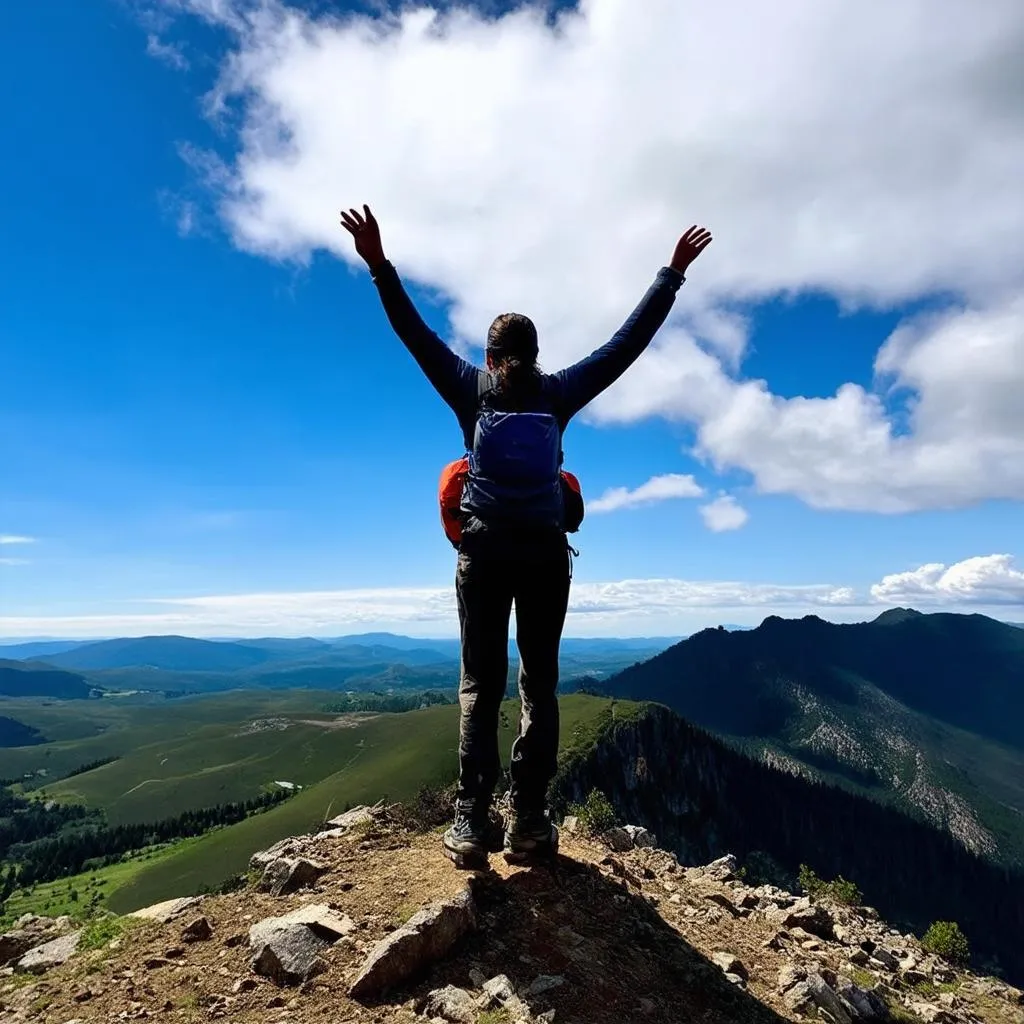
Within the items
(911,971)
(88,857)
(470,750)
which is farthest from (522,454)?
(88,857)

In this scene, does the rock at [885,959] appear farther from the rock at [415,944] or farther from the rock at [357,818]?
the rock at [357,818]

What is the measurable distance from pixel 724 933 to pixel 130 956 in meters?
6.99

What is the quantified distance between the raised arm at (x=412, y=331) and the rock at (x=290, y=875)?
19.0ft

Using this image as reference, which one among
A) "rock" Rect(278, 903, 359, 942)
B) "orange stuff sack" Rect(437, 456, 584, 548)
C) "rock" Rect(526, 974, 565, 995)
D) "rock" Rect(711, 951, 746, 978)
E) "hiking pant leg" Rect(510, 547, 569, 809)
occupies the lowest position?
"rock" Rect(711, 951, 746, 978)

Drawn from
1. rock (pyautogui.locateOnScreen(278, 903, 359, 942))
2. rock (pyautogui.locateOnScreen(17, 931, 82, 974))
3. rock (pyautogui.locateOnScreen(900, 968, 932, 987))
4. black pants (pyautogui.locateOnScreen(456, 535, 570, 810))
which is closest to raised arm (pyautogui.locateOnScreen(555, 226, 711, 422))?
black pants (pyautogui.locateOnScreen(456, 535, 570, 810))

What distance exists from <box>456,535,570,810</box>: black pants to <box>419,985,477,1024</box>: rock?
2034mm

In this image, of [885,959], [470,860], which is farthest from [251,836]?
[470,860]

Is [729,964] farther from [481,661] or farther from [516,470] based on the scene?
[516,470]

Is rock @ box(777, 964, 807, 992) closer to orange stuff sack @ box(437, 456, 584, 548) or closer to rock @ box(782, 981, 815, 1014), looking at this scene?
rock @ box(782, 981, 815, 1014)

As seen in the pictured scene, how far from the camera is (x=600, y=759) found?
607 ft

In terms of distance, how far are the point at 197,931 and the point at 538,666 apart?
4.46 meters

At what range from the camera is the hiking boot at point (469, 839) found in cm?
756

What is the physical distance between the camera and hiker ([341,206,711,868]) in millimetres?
6867

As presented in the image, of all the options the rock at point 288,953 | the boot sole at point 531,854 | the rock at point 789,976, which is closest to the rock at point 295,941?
the rock at point 288,953
